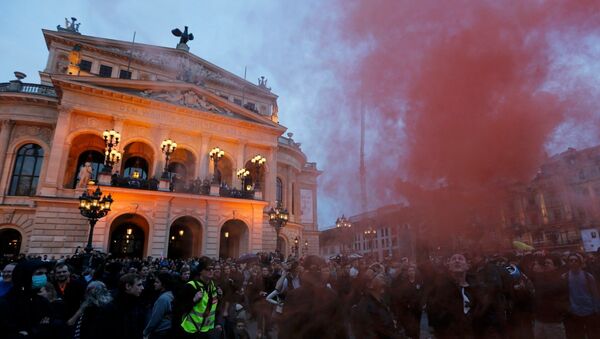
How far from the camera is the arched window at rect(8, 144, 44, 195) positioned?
2269 centimetres

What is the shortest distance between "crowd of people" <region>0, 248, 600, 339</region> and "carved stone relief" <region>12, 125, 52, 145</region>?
2173cm

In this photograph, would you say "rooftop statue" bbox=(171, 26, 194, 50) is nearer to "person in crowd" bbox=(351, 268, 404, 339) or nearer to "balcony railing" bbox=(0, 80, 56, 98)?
"balcony railing" bbox=(0, 80, 56, 98)

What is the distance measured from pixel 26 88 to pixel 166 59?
11.6 metres

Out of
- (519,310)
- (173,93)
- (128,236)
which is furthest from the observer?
(173,93)

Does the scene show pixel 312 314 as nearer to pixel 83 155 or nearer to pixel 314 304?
pixel 314 304

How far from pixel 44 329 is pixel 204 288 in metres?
1.72

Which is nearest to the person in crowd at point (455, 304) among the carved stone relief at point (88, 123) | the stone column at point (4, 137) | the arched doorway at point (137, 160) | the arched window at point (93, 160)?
the carved stone relief at point (88, 123)

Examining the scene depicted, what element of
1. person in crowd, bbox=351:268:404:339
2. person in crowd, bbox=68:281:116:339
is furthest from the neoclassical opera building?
person in crowd, bbox=351:268:404:339

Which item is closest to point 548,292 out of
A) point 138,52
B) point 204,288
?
point 204,288

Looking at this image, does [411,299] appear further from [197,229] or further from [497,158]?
[197,229]

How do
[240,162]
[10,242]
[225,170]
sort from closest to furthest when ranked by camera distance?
[10,242] < [240,162] < [225,170]

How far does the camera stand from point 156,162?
76.7ft

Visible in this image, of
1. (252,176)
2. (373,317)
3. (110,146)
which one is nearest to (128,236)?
(110,146)

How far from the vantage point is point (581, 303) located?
548cm
